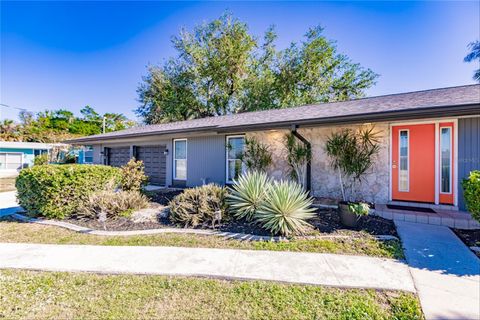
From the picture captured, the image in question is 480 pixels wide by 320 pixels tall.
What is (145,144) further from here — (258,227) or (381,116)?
(381,116)

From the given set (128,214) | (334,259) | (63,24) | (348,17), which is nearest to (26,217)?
(128,214)

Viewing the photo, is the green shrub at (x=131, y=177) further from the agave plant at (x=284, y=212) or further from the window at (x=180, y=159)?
the agave plant at (x=284, y=212)

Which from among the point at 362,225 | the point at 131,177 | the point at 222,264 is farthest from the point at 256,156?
the point at 222,264

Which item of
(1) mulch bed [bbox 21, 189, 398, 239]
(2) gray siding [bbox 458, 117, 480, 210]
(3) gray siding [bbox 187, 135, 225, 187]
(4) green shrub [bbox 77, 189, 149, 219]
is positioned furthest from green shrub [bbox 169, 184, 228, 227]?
(2) gray siding [bbox 458, 117, 480, 210]

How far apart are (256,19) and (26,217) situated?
771 inches

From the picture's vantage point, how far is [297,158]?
7.67m

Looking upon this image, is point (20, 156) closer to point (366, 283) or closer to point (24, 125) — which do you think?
point (24, 125)

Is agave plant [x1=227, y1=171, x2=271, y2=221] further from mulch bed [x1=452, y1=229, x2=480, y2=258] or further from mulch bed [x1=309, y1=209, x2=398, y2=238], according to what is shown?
mulch bed [x1=452, y1=229, x2=480, y2=258]

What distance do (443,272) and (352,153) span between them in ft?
13.2

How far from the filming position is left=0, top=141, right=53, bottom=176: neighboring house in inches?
794

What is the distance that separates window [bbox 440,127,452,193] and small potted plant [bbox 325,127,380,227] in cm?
147

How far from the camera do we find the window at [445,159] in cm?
585

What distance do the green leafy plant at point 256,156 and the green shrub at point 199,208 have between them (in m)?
2.73

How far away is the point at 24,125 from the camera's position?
26750 millimetres
